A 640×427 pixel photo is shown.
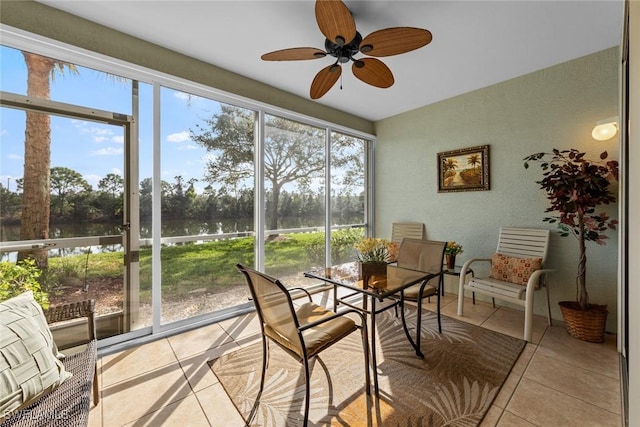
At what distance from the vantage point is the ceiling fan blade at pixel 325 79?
2172mm

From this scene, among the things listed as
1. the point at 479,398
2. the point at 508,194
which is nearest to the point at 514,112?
the point at 508,194

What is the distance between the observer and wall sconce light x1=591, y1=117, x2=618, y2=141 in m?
2.33

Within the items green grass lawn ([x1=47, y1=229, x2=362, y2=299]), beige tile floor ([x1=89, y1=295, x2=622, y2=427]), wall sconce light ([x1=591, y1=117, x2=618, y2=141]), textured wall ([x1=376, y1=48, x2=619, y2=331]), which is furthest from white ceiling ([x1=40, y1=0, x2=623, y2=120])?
beige tile floor ([x1=89, y1=295, x2=622, y2=427])

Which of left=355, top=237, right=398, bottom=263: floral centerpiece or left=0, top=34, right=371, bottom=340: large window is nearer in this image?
left=0, top=34, right=371, bottom=340: large window

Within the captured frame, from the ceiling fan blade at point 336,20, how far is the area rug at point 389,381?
2.40 metres

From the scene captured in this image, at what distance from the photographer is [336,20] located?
166cm

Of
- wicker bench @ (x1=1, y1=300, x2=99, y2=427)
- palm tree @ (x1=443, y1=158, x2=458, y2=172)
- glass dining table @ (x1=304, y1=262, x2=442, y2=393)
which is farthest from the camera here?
palm tree @ (x1=443, y1=158, x2=458, y2=172)

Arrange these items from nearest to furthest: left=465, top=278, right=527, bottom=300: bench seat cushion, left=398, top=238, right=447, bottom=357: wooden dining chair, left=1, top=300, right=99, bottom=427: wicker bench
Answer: left=1, top=300, right=99, bottom=427: wicker bench
left=398, top=238, right=447, bottom=357: wooden dining chair
left=465, top=278, right=527, bottom=300: bench seat cushion

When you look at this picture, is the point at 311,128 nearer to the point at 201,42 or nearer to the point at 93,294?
the point at 201,42

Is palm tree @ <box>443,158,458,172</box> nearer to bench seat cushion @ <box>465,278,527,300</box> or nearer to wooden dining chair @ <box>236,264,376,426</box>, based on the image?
bench seat cushion @ <box>465,278,527,300</box>

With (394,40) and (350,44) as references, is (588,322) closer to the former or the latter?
(394,40)

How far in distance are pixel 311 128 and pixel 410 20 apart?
1956 mm

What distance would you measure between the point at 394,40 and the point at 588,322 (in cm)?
293

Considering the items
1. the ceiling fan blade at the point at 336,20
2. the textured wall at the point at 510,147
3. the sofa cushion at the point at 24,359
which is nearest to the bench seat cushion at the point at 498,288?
the textured wall at the point at 510,147
